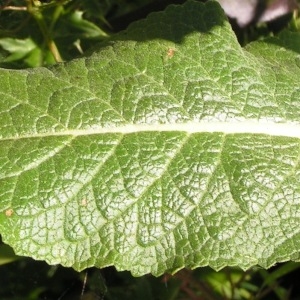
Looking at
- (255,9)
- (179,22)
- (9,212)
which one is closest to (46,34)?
(179,22)

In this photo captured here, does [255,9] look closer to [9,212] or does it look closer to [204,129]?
[204,129]

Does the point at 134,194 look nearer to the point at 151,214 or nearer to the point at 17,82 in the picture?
the point at 151,214

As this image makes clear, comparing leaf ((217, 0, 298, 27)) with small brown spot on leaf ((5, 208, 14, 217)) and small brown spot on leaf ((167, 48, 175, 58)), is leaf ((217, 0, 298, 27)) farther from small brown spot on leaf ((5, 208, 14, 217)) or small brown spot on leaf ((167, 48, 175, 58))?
small brown spot on leaf ((5, 208, 14, 217))

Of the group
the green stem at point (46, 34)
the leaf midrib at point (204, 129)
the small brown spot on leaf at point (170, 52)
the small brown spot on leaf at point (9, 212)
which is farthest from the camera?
the green stem at point (46, 34)

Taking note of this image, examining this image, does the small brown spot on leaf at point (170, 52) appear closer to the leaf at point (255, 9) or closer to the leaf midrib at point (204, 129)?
the leaf midrib at point (204, 129)

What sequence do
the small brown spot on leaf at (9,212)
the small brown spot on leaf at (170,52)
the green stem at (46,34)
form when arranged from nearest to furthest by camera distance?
the small brown spot on leaf at (9,212) → the small brown spot on leaf at (170,52) → the green stem at (46,34)

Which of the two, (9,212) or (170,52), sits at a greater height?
(170,52)

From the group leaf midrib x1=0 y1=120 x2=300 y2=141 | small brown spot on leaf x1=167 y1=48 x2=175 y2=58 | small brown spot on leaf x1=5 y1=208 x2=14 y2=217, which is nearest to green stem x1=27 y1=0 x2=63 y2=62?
small brown spot on leaf x1=167 y1=48 x2=175 y2=58

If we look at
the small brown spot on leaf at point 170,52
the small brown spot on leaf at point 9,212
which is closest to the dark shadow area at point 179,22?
the small brown spot on leaf at point 170,52

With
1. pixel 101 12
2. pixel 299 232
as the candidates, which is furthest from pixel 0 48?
pixel 299 232
